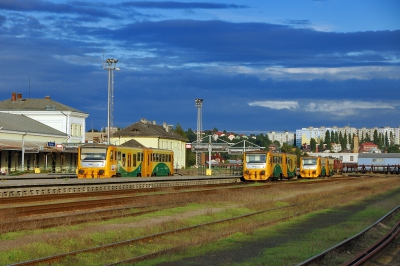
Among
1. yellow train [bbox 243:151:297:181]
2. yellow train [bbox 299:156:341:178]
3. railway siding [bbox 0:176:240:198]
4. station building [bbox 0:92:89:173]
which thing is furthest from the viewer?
yellow train [bbox 299:156:341:178]

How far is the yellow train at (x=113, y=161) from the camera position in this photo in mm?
43375

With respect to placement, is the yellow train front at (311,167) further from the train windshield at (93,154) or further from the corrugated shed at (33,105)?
the corrugated shed at (33,105)

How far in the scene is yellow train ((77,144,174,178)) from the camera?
1708 inches

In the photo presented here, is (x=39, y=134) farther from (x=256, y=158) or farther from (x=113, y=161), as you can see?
(x=256, y=158)

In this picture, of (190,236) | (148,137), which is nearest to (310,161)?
(148,137)

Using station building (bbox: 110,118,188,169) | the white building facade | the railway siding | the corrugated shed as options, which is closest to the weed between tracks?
the railway siding

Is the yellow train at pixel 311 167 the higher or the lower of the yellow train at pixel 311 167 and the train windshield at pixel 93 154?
the lower

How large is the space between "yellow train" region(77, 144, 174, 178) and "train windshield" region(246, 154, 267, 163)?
27.4 feet

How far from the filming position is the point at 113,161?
4431cm

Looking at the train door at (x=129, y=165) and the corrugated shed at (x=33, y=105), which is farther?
the corrugated shed at (x=33, y=105)

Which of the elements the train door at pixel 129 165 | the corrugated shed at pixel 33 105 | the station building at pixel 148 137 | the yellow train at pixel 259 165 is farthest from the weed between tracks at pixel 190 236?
the station building at pixel 148 137

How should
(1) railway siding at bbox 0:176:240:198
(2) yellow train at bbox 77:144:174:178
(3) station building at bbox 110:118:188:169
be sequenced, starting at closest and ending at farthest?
1. (1) railway siding at bbox 0:176:240:198
2. (2) yellow train at bbox 77:144:174:178
3. (3) station building at bbox 110:118:188:169

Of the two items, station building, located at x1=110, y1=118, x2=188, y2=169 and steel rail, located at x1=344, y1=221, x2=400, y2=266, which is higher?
station building, located at x1=110, y1=118, x2=188, y2=169

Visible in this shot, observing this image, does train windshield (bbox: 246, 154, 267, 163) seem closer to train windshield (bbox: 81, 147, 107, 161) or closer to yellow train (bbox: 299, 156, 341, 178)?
train windshield (bbox: 81, 147, 107, 161)
